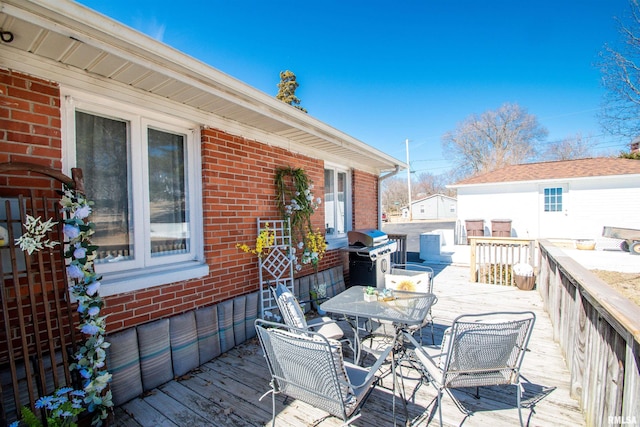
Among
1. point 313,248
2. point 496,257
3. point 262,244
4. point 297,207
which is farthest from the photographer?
point 496,257

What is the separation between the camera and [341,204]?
6.39 metres

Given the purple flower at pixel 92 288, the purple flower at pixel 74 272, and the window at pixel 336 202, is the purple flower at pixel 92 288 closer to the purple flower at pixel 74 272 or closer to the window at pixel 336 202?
the purple flower at pixel 74 272

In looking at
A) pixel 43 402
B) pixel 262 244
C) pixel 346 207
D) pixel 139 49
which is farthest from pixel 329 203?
pixel 43 402

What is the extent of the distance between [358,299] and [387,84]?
1382 centimetres

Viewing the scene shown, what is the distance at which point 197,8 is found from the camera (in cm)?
518

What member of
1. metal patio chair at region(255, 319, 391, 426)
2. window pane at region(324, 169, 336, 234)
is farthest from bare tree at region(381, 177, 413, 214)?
metal patio chair at region(255, 319, 391, 426)

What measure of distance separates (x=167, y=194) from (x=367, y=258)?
3450 mm

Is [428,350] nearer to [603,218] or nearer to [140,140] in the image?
[140,140]

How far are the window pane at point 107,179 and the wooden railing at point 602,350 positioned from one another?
3.56 m

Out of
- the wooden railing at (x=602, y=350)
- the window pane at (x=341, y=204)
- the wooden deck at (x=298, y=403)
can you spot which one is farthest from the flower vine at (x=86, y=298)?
the window pane at (x=341, y=204)

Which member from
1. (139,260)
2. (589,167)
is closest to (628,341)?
(139,260)

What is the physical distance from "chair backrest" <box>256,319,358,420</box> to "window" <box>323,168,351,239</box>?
3872 mm

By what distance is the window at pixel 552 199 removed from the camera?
12.1 metres

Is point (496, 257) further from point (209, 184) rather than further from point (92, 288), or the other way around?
point (92, 288)
